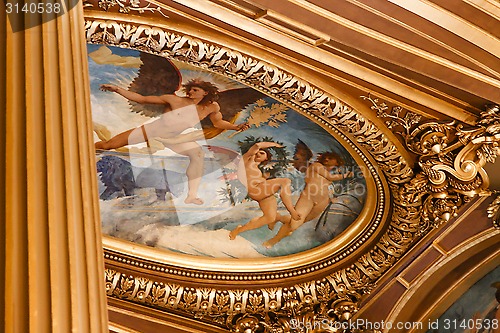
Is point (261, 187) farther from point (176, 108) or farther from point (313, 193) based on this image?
point (176, 108)

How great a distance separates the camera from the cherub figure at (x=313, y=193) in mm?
5613

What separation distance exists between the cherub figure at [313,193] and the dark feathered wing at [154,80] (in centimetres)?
121

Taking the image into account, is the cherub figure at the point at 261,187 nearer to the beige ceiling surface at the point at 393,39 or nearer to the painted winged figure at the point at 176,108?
the painted winged figure at the point at 176,108

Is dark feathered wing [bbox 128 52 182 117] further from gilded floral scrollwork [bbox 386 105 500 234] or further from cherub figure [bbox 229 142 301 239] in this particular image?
gilded floral scrollwork [bbox 386 105 500 234]

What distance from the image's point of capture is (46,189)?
1569 mm

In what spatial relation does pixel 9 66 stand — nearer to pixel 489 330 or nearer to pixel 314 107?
pixel 314 107

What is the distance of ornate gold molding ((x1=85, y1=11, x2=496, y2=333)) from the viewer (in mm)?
4277

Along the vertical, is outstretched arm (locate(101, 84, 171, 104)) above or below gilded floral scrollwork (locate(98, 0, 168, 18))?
below

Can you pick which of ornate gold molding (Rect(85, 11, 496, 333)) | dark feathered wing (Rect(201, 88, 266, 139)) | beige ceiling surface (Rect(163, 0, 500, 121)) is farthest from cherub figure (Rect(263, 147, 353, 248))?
beige ceiling surface (Rect(163, 0, 500, 121))

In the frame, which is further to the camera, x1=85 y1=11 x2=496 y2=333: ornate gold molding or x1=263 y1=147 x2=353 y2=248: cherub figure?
x1=263 y1=147 x2=353 y2=248: cherub figure

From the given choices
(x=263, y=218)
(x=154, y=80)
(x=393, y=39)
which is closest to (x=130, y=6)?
(x=154, y=80)

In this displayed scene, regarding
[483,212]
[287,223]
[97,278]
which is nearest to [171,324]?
[287,223]

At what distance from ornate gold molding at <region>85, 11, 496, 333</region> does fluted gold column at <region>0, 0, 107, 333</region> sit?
6.83ft

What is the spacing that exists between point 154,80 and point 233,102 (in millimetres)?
624
